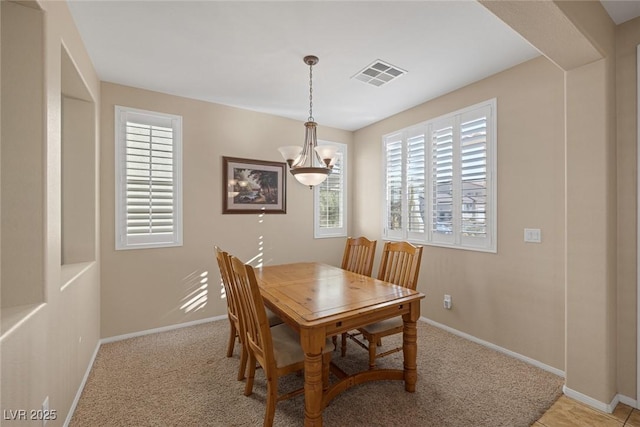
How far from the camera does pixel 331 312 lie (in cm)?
178

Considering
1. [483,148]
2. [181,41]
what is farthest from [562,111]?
[181,41]

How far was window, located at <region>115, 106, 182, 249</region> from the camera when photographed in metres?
3.08

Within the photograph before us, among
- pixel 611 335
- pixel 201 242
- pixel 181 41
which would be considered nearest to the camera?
pixel 611 335

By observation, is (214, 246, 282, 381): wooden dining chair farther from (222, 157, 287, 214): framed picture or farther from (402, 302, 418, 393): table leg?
(222, 157, 287, 214): framed picture

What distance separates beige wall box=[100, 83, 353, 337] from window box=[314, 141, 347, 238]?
162mm

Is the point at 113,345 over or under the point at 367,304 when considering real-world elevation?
under

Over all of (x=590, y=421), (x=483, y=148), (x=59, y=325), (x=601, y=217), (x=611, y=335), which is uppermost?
(x=483, y=148)

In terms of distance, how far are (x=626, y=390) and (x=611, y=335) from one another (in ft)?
1.40

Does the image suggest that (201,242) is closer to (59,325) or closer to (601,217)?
(59,325)

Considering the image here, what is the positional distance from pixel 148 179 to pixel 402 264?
9.41 feet

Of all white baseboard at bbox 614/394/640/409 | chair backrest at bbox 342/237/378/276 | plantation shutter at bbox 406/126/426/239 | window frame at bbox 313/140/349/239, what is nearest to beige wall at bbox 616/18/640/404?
white baseboard at bbox 614/394/640/409

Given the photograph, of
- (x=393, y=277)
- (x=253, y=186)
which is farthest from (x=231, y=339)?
(x=253, y=186)

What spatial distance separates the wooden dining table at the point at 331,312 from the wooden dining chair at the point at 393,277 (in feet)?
0.57

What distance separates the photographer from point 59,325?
175cm
